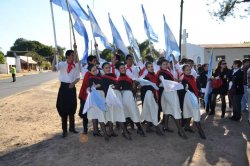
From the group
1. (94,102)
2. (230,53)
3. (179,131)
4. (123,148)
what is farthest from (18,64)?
(123,148)

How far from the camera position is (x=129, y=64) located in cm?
868

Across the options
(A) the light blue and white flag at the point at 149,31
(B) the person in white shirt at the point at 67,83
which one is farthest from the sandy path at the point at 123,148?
(A) the light blue and white flag at the point at 149,31

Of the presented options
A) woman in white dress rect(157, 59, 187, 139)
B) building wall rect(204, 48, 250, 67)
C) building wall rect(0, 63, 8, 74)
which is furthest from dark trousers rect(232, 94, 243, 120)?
building wall rect(0, 63, 8, 74)

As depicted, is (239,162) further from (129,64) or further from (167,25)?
(167,25)

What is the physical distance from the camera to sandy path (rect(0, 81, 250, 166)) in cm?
595

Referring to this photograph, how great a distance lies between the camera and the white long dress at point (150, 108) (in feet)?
24.9

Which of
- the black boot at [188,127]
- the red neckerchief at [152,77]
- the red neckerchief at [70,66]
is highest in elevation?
the red neckerchief at [70,66]

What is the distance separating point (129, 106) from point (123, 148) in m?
1.18

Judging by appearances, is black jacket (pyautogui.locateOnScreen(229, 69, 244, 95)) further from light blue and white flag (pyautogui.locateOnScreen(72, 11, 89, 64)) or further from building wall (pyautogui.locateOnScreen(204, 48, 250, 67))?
building wall (pyautogui.locateOnScreen(204, 48, 250, 67))

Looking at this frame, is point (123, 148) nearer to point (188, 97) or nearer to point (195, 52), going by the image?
point (188, 97)

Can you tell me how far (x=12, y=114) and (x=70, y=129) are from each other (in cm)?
359

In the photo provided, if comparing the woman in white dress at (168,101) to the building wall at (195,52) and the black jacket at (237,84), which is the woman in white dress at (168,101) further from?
the building wall at (195,52)

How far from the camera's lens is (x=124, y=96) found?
24.6ft

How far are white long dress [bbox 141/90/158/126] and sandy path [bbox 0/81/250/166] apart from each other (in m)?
0.36
